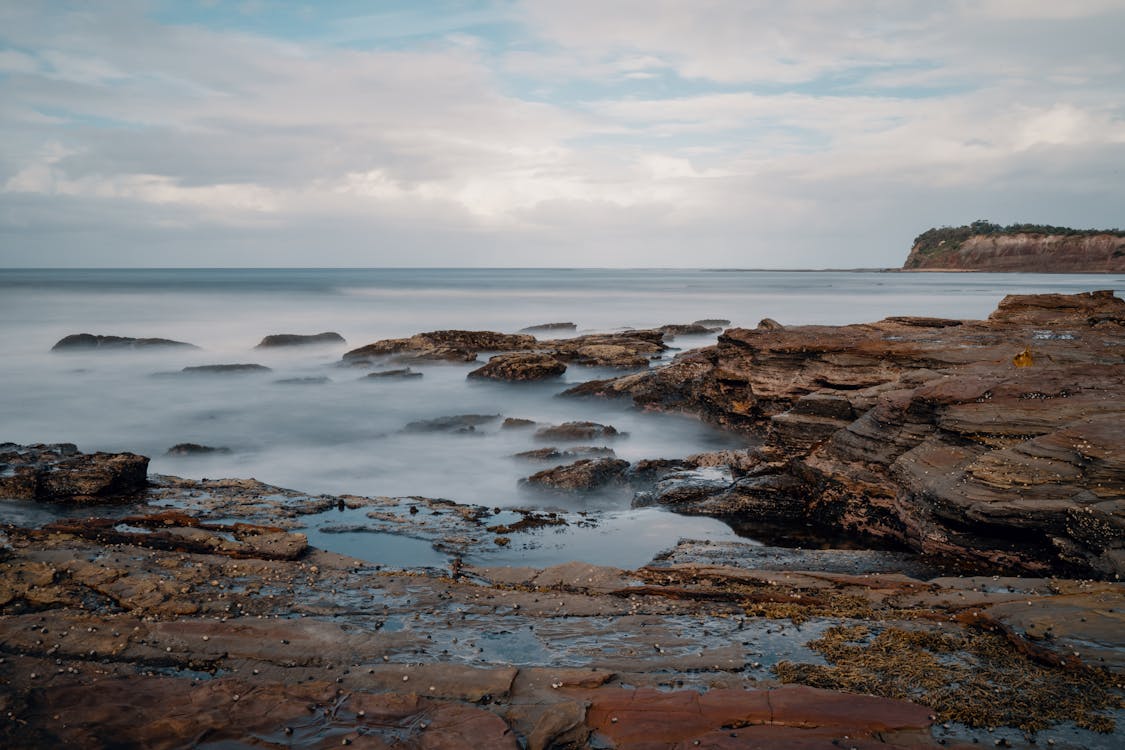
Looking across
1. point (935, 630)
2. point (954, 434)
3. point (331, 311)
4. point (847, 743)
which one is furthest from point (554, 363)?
point (331, 311)

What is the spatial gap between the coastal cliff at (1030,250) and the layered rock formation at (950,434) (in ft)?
458

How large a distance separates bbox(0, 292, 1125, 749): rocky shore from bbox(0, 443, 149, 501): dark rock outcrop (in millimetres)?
63

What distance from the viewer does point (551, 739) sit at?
17.8 ft

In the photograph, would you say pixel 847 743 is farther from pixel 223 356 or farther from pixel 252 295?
pixel 252 295

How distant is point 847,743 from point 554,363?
2483cm

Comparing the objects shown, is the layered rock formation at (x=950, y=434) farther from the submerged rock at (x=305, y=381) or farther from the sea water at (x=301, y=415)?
the submerged rock at (x=305, y=381)

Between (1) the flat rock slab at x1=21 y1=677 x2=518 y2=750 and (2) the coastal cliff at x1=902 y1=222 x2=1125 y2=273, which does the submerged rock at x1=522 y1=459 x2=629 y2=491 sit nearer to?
(1) the flat rock slab at x1=21 y1=677 x2=518 y2=750

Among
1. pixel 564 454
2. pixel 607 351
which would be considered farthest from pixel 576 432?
pixel 607 351

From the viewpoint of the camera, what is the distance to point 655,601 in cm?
853

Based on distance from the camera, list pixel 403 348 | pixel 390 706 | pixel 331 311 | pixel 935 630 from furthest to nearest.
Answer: pixel 331 311 → pixel 403 348 → pixel 935 630 → pixel 390 706

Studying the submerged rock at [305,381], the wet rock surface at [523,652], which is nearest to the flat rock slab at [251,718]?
the wet rock surface at [523,652]

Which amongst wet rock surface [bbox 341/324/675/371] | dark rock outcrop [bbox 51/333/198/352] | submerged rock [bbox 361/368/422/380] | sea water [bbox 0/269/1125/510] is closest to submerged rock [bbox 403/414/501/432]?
sea water [bbox 0/269/1125/510]

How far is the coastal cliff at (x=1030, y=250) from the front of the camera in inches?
5197

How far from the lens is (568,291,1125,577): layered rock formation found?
31.1 feet
